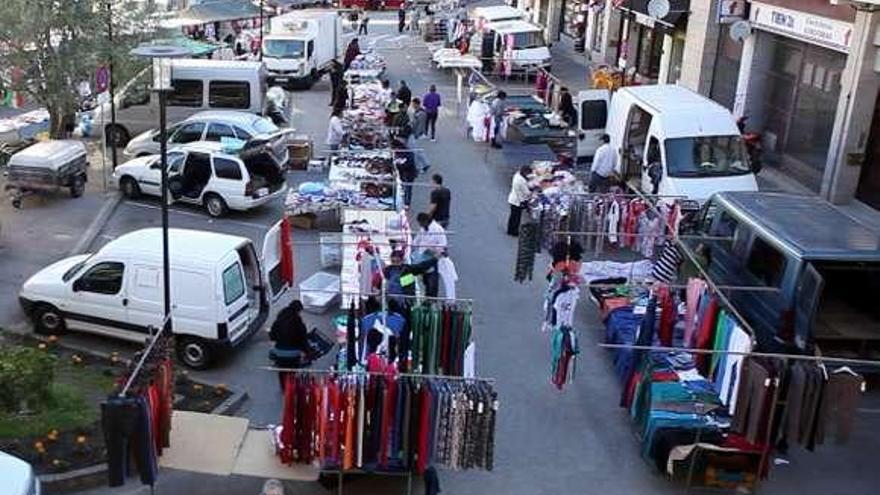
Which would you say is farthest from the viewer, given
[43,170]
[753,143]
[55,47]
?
[753,143]

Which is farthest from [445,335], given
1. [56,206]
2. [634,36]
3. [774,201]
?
[634,36]

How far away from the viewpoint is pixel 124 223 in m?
18.6

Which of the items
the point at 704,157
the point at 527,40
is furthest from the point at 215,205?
the point at 527,40

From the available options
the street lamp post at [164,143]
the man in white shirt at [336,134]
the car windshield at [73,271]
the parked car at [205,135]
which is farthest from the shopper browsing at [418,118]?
the street lamp post at [164,143]

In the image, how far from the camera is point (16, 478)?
336 inches

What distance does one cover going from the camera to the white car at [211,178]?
18781 mm

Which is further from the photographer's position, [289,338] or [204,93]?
[204,93]

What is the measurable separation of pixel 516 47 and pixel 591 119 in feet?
48.1

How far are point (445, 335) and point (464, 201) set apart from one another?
32.8ft

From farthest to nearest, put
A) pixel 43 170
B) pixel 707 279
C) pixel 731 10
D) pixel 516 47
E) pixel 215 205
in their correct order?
pixel 516 47 → pixel 731 10 → pixel 215 205 → pixel 43 170 → pixel 707 279

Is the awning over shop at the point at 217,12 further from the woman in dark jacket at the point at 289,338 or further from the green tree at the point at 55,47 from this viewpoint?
the woman in dark jacket at the point at 289,338

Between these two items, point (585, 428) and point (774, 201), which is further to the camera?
point (774, 201)

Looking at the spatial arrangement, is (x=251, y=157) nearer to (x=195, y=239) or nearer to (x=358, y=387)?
(x=195, y=239)

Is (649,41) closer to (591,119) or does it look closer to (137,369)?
(591,119)
